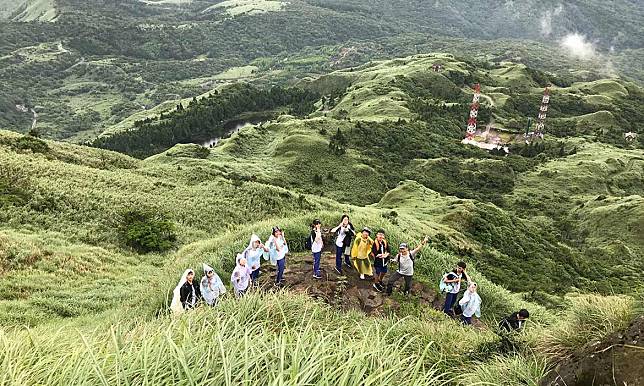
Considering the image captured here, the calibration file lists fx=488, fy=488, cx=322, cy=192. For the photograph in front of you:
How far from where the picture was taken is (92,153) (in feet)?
132

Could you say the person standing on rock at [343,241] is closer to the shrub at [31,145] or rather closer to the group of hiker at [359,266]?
the group of hiker at [359,266]

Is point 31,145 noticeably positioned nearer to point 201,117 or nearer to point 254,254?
point 254,254

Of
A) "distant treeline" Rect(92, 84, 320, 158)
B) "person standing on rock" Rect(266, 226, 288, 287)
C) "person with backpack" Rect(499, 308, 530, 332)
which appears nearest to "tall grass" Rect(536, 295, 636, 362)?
"person with backpack" Rect(499, 308, 530, 332)

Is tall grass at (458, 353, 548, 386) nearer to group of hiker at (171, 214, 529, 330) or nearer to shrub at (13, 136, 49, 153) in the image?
group of hiker at (171, 214, 529, 330)

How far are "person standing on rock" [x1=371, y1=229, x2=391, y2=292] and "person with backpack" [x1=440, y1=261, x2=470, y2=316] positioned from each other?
1593 mm

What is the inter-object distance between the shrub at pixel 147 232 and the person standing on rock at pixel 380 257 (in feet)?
44.1

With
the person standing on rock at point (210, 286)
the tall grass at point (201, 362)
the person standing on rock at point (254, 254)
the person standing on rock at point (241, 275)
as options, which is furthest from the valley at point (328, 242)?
the person standing on rock at point (241, 275)

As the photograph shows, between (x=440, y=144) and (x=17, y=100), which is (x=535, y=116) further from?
(x=17, y=100)

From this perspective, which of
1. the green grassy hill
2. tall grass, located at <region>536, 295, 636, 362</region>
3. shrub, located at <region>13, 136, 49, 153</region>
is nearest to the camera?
the green grassy hill

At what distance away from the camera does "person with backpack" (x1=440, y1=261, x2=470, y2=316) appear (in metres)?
12.4

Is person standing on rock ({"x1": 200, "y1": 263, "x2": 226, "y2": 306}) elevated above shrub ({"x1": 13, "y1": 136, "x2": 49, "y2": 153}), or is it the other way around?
person standing on rock ({"x1": 200, "y1": 263, "x2": 226, "y2": 306})

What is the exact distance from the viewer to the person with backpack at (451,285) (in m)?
12.4

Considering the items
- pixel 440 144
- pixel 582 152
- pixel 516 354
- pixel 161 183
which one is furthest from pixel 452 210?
pixel 582 152

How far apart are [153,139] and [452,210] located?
71522mm
